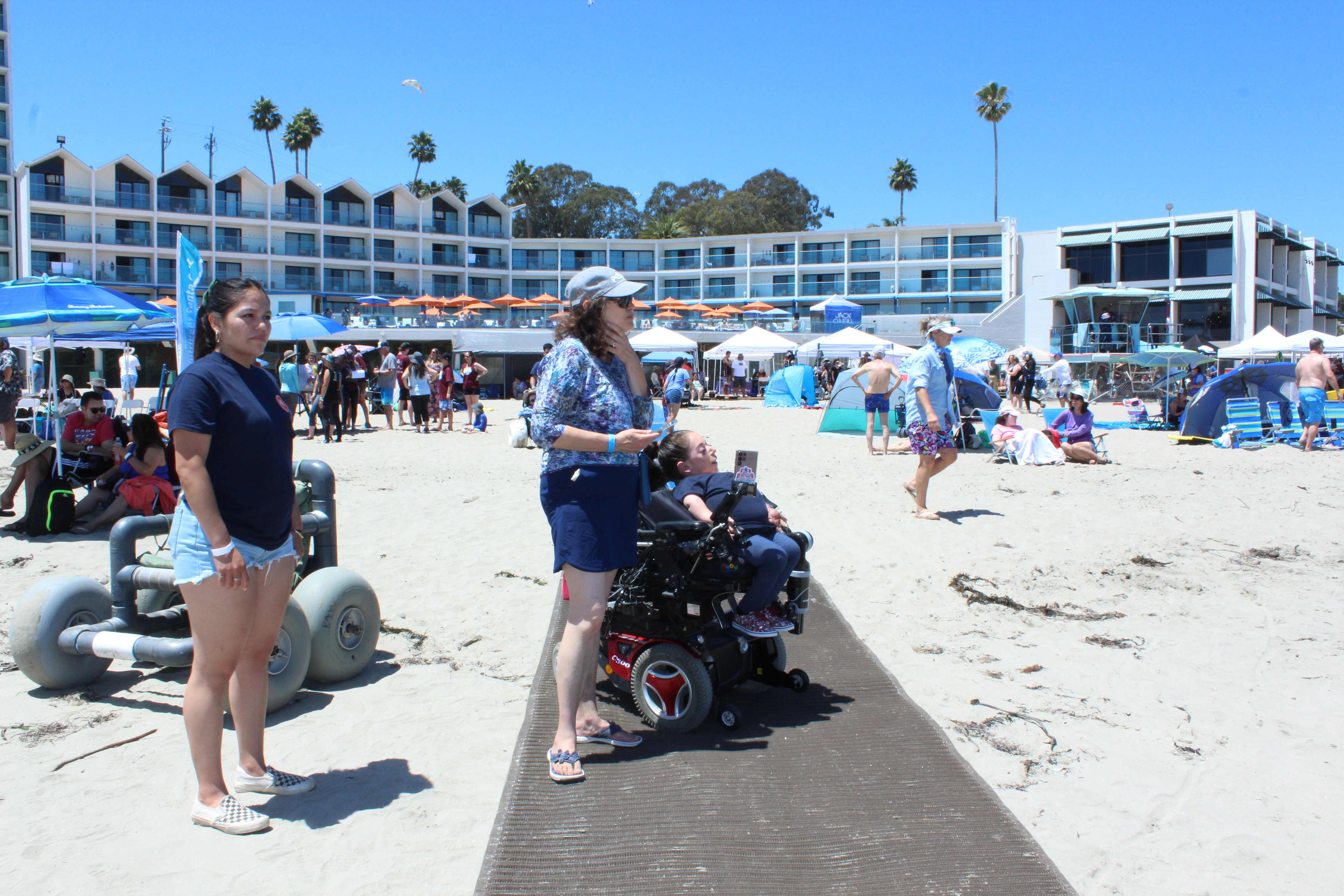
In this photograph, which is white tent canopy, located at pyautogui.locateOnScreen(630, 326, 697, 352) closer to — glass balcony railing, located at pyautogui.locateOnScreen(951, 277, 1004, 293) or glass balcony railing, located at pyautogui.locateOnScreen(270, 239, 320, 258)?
glass balcony railing, located at pyautogui.locateOnScreen(951, 277, 1004, 293)

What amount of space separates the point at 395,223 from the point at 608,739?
59.7m

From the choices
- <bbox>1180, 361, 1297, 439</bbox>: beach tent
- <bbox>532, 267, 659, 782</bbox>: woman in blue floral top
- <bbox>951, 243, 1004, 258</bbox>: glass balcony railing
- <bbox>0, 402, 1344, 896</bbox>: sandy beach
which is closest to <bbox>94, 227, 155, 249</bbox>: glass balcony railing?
<bbox>951, 243, 1004, 258</bbox>: glass balcony railing

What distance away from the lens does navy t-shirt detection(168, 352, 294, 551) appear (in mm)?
2479

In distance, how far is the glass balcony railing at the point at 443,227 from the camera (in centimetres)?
5916

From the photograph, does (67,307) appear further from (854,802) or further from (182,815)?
(854,802)

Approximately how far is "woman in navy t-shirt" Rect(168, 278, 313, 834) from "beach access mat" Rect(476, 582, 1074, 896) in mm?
903

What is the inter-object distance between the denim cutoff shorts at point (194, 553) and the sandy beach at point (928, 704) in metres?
0.80

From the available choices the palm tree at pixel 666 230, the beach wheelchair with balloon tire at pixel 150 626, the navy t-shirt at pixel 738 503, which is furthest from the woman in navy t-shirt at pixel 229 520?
the palm tree at pixel 666 230

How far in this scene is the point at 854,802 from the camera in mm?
2896

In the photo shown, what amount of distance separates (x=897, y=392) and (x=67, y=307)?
11825 mm

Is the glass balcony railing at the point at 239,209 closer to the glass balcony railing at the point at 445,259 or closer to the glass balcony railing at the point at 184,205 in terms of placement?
the glass balcony railing at the point at 184,205

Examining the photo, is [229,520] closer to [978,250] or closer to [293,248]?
[293,248]

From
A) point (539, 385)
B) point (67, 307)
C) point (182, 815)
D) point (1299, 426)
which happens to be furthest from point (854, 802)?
point (1299, 426)

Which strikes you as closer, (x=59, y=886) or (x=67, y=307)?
(x=59, y=886)
